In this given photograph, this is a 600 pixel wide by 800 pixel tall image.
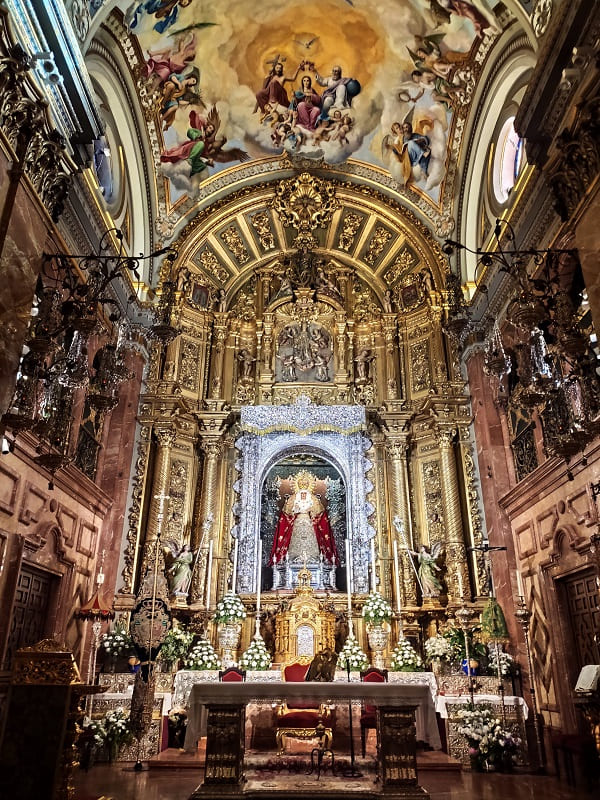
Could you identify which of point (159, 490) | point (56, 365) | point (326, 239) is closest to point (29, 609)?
point (56, 365)

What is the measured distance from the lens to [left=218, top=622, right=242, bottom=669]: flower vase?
1294 cm

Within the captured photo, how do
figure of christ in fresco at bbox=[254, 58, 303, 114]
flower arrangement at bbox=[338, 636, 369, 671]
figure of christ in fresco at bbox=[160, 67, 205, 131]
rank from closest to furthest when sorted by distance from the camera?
flower arrangement at bbox=[338, 636, 369, 671] < figure of christ in fresco at bbox=[160, 67, 205, 131] < figure of christ in fresco at bbox=[254, 58, 303, 114]

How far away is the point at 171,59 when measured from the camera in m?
13.9

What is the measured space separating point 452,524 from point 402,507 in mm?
1438

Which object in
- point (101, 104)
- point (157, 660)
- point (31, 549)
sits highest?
point (101, 104)

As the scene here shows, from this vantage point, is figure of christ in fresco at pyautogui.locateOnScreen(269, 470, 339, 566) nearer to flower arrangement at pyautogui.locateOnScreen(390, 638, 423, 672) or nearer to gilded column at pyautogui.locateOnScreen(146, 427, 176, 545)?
gilded column at pyautogui.locateOnScreen(146, 427, 176, 545)

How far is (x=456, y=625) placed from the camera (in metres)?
12.5

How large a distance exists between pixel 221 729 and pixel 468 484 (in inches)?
338

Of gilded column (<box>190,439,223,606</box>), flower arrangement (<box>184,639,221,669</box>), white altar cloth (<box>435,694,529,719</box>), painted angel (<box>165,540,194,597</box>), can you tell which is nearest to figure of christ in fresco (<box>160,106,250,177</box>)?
gilded column (<box>190,439,223,606</box>)

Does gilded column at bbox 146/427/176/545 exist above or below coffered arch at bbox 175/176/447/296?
below

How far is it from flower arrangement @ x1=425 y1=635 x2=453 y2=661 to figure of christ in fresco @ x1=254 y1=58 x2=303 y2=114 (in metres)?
13.4

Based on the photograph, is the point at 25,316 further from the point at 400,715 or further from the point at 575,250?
the point at 575,250

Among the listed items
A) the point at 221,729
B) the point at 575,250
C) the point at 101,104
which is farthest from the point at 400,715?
the point at 101,104

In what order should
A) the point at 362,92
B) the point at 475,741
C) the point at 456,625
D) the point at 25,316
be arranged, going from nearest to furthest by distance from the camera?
the point at 25,316, the point at 475,741, the point at 456,625, the point at 362,92
